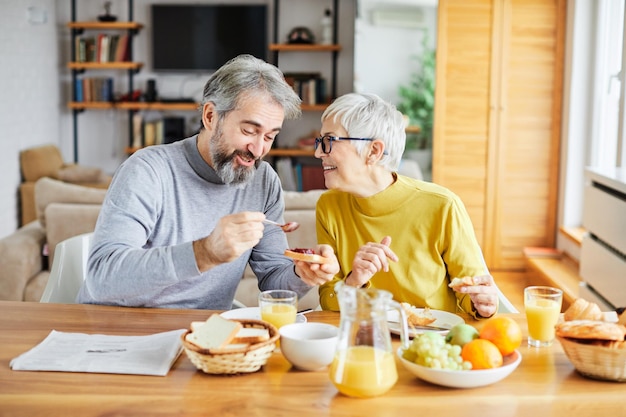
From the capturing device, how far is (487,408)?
1340mm

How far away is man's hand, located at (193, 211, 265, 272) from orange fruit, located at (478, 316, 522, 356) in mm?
542

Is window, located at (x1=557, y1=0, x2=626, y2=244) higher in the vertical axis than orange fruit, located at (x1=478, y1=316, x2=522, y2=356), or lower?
higher

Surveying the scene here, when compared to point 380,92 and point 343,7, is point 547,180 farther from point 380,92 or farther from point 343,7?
point 343,7

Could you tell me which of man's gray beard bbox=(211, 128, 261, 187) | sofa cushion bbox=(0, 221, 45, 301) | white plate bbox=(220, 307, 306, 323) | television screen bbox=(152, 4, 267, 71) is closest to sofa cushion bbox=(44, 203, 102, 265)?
sofa cushion bbox=(0, 221, 45, 301)

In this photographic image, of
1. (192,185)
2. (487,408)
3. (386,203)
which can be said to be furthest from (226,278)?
(487,408)

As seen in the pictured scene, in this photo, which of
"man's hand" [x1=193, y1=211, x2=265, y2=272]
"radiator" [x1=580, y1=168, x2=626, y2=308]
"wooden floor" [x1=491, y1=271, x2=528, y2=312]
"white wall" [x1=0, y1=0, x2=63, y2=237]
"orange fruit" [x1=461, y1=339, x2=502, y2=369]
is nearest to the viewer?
"orange fruit" [x1=461, y1=339, x2=502, y2=369]

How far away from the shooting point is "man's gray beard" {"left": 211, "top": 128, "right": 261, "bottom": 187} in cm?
216

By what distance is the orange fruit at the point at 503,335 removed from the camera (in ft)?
4.93

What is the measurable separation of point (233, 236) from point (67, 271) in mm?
872

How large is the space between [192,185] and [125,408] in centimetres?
97

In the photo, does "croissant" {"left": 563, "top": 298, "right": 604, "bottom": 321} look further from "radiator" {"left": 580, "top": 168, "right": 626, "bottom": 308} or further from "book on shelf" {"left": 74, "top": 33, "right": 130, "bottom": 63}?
"book on shelf" {"left": 74, "top": 33, "right": 130, "bottom": 63}

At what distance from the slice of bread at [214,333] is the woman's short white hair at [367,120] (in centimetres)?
84

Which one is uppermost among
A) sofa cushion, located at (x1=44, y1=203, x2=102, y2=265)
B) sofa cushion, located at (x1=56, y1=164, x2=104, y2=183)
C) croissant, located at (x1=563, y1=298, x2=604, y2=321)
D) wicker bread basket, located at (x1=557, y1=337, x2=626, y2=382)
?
croissant, located at (x1=563, y1=298, x2=604, y2=321)

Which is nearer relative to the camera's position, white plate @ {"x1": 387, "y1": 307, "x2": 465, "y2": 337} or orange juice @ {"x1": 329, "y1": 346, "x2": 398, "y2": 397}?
orange juice @ {"x1": 329, "y1": 346, "x2": 398, "y2": 397}
